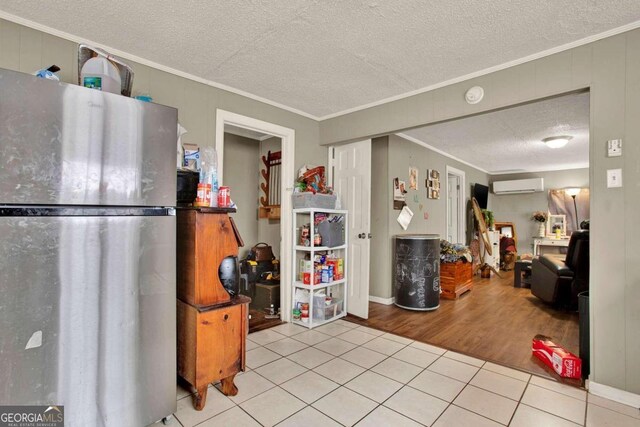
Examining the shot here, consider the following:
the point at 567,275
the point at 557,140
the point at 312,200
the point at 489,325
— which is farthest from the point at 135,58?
the point at 557,140

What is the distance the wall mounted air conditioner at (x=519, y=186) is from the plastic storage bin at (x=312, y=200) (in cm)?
595

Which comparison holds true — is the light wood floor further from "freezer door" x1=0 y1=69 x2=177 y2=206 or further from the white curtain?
the white curtain

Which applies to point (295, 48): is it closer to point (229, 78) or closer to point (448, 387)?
point (229, 78)

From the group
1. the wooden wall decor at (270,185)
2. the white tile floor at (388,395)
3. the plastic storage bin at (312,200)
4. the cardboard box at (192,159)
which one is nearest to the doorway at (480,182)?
the white tile floor at (388,395)

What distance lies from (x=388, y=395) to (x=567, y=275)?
307 centimetres

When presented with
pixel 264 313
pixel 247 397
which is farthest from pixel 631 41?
pixel 264 313

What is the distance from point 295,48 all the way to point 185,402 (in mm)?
2438

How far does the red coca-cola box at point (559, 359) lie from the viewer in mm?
2180

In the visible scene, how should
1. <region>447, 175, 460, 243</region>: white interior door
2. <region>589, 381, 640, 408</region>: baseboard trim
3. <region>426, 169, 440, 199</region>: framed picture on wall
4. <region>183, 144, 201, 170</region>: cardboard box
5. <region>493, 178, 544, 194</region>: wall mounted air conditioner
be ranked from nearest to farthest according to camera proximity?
<region>589, 381, 640, 408</region>: baseboard trim, <region>183, 144, 201, 170</region>: cardboard box, <region>426, 169, 440, 199</region>: framed picture on wall, <region>447, 175, 460, 243</region>: white interior door, <region>493, 178, 544, 194</region>: wall mounted air conditioner

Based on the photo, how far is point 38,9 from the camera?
1804 mm

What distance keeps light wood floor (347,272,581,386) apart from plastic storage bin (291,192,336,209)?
1320 millimetres

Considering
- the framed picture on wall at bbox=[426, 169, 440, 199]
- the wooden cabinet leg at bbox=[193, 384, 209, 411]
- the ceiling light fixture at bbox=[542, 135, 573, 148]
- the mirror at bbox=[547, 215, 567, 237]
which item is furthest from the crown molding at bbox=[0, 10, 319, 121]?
the mirror at bbox=[547, 215, 567, 237]

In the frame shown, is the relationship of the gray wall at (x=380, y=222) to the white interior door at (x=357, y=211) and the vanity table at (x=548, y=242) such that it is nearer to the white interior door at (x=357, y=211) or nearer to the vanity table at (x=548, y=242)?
the white interior door at (x=357, y=211)

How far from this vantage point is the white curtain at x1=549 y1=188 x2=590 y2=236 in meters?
6.71
